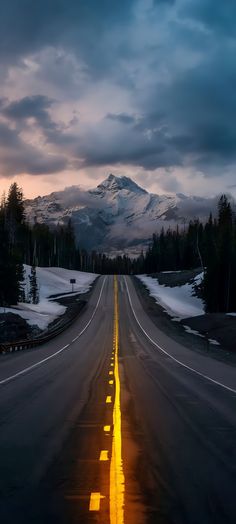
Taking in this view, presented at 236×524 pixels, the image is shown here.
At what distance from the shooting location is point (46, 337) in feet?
149

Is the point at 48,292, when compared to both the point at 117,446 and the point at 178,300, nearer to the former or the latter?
the point at 178,300

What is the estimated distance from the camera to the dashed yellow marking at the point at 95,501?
588 centimetres

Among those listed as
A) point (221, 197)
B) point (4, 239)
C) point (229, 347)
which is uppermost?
point (221, 197)

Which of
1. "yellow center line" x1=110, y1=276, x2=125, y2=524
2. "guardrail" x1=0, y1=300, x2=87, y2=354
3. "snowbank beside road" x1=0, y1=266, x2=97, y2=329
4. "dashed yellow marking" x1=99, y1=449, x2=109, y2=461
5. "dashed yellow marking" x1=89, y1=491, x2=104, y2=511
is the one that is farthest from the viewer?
"snowbank beside road" x1=0, y1=266, x2=97, y2=329

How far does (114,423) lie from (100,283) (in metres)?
103

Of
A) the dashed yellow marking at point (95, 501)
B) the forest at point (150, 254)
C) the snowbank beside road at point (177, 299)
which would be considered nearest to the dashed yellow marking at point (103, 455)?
the dashed yellow marking at point (95, 501)

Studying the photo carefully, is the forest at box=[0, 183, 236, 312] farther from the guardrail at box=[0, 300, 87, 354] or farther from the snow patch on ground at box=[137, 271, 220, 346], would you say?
the guardrail at box=[0, 300, 87, 354]

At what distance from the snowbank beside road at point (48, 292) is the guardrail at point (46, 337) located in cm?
172

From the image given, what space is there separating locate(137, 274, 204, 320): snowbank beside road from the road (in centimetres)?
4885

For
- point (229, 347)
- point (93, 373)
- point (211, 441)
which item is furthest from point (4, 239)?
point (211, 441)

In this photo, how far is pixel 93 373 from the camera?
72.5 feet

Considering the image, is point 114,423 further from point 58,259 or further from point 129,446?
point 58,259

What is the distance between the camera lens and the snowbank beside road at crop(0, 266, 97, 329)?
193 feet

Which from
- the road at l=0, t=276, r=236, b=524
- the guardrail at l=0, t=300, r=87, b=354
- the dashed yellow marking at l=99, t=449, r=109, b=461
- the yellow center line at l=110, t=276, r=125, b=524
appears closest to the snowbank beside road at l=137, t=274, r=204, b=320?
the guardrail at l=0, t=300, r=87, b=354
